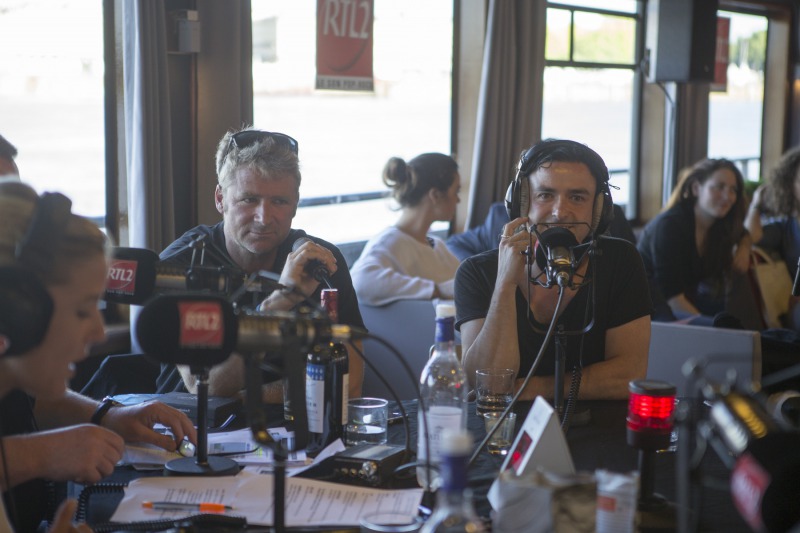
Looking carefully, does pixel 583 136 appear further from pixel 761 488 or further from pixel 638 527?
pixel 761 488

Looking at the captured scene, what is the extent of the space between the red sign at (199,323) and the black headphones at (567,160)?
1.25 metres

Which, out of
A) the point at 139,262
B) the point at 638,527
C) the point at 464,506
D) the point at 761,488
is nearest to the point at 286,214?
the point at 139,262

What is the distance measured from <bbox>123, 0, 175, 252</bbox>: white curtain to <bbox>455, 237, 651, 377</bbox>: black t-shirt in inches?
59.7

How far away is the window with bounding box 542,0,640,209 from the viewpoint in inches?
248

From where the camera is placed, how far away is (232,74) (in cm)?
368

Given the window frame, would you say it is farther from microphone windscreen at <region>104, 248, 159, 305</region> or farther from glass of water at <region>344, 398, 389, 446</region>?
microphone windscreen at <region>104, 248, 159, 305</region>

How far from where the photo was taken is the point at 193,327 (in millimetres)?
1130

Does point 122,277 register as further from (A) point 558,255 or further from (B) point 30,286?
(A) point 558,255

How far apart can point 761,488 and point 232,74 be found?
313cm

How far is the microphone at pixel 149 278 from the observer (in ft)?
4.89

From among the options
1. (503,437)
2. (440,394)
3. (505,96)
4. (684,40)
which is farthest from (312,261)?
(684,40)

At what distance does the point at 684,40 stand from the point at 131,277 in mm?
5365

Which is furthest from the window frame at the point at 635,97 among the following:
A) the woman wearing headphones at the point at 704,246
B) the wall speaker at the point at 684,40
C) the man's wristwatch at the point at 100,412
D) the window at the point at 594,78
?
A: the man's wristwatch at the point at 100,412

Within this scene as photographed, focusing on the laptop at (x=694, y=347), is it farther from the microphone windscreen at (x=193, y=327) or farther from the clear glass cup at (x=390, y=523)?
the microphone windscreen at (x=193, y=327)
